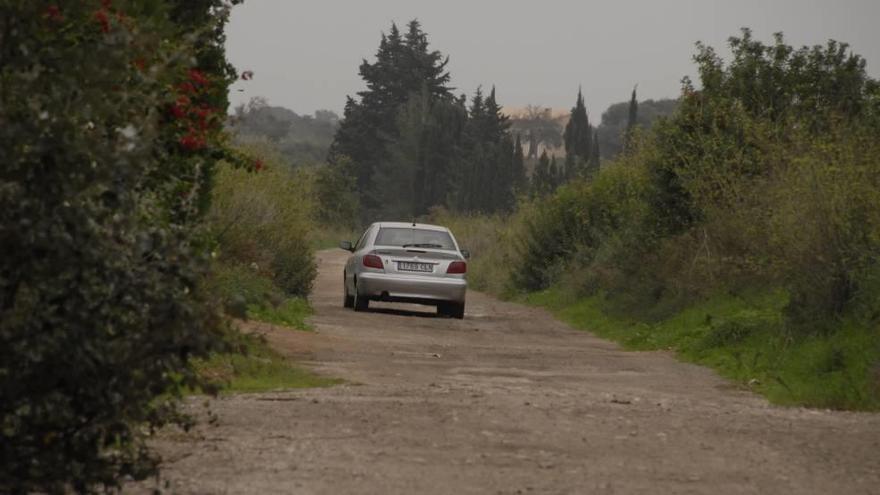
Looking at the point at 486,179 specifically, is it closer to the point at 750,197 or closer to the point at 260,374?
the point at 750,197

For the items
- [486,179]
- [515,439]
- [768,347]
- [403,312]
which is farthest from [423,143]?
[515,439]

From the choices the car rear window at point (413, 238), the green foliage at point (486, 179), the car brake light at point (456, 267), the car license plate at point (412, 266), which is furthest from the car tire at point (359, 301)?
the green foliage at point (486, 179)

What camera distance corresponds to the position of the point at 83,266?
7.05m

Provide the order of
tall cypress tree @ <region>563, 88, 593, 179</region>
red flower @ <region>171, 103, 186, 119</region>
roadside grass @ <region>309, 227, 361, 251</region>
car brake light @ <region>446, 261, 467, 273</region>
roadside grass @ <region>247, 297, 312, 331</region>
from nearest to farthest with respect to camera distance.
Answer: red flower @ <region>171, 103, 186, 119</region>, roadside grass @ <region>247, 297, 312, 331</region>, car brake light @ <region>446, 261, 467, 273</region>, roadside grass @ <region>309, 227, 361, 251</region>, tall cypress tree @ <region>563, 88, 593, 179</region>

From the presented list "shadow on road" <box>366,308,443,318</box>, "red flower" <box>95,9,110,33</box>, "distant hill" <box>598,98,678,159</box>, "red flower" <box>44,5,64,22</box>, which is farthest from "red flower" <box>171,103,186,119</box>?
"distant hill" <box>598,98,678,159</box>

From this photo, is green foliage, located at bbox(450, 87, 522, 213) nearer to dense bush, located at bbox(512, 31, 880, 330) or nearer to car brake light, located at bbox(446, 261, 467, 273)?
dense bush, located at bbox(512, 31, 880, 330)

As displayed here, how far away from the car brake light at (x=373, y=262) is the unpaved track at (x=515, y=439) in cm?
953

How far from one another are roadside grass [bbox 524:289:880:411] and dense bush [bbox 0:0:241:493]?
8.34 metres

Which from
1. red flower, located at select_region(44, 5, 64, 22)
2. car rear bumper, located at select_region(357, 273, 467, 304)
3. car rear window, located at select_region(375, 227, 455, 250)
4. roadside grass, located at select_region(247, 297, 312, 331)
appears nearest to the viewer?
red flower, located at select_region(44, 5, 64, 22)

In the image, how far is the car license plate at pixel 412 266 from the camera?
26.7 metres

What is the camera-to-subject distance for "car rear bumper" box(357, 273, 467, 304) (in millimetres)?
26625

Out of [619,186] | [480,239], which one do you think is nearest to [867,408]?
[619,186]

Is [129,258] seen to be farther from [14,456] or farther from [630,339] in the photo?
[630,339]

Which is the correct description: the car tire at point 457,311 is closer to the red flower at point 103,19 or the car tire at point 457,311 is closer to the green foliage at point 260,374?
the green foliage at point 260,374
